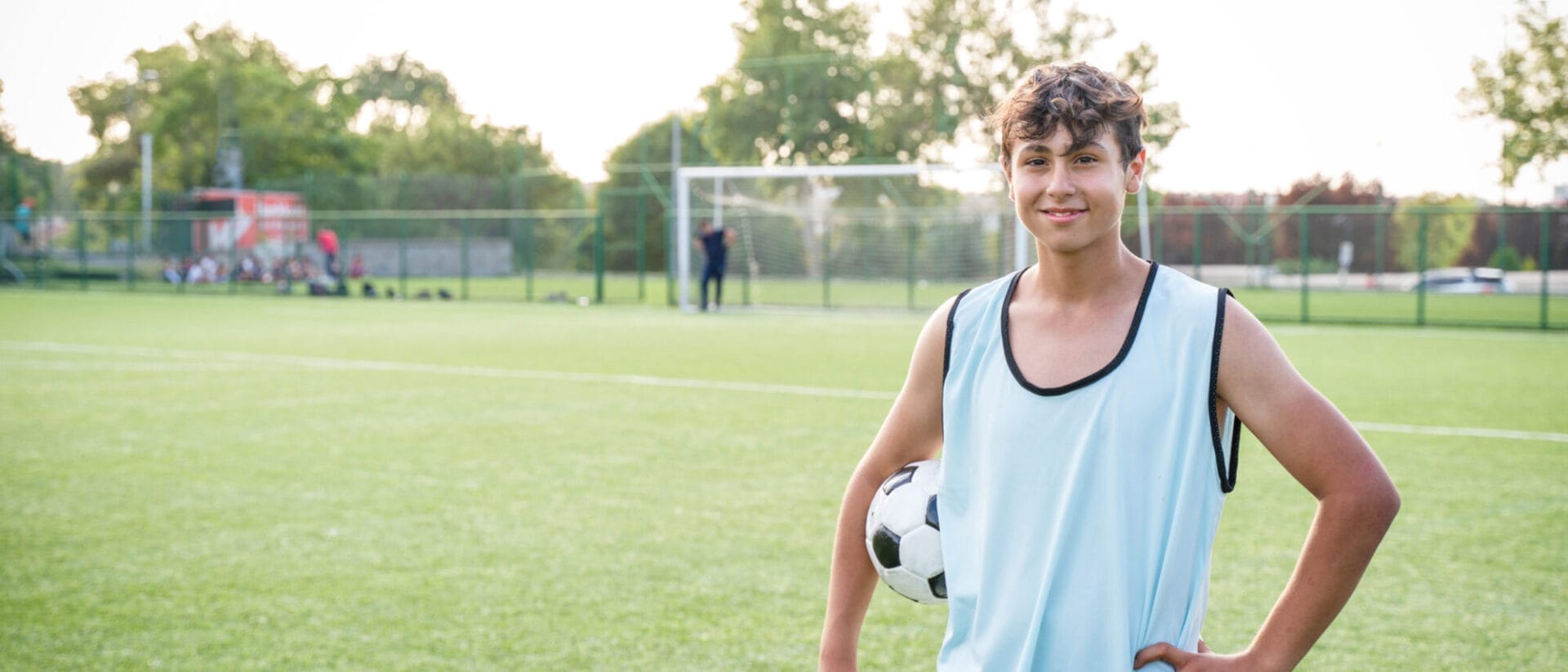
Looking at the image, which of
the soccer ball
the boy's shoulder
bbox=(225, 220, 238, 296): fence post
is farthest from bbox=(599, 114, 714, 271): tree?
A: the boy's shoulder

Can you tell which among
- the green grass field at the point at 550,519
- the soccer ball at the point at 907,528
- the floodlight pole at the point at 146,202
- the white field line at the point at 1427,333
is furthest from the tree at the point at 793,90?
the soccer ball at the point at 907,528

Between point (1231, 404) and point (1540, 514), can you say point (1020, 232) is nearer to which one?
point (1540, 514)

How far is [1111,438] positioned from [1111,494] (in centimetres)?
8

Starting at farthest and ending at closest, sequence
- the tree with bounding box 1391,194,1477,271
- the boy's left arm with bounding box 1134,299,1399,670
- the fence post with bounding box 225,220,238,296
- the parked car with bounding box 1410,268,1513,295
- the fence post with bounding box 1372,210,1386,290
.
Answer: the fence post with bounding box 225,220,238,296
the fence post with bounding box 1372,210,1386,290
the parked car with bounding box 1410,268,1513,295
the tree with bounding box 1391,194,1477,271
the boy's left arm with bounding box 1134,299,1399,670

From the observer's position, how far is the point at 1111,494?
73.7 inches

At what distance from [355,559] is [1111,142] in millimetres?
4508

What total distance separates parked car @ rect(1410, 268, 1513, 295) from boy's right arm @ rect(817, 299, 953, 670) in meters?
26.0

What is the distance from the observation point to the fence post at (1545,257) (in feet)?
71.6

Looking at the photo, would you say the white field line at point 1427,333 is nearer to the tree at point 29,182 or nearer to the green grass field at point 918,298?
the green grass field at point 918,298

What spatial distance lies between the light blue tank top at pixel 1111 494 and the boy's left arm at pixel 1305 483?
1.3 inches

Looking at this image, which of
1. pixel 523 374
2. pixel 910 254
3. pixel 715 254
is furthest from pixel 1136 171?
pixel 910 254

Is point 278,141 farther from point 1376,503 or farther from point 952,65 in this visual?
point 1376,503

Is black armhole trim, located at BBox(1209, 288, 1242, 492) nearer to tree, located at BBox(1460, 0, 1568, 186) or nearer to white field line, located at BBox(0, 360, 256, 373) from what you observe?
white field line, located at BBox(0, 360, 256, 373)

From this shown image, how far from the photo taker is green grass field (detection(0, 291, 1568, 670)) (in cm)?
459
